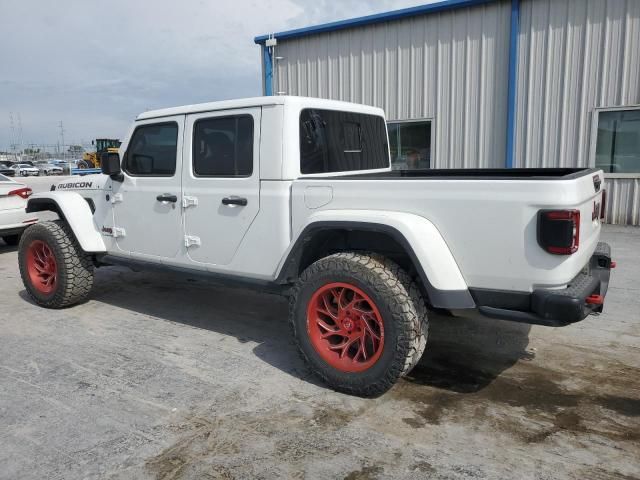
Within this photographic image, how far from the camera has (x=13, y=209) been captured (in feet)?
26.9

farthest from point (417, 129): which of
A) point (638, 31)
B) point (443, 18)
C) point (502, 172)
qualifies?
point (502, 172)

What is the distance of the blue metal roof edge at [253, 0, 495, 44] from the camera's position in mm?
10031

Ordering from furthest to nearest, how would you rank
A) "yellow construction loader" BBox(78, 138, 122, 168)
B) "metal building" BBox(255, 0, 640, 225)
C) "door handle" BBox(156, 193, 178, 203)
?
"yellow construction loader" BBox(78, 138, 122, 168) < "metal building" BBox(255, 0, 640, 225) < "door handle" BBox(156, 193, 178, 203)

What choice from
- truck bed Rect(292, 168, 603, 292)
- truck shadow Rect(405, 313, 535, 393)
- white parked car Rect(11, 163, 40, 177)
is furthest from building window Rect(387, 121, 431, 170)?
white parked car Rect(11, 163, 40, 177)

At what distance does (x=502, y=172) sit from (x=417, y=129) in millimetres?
7205

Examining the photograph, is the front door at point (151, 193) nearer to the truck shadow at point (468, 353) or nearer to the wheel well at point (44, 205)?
the wheel well at point (44, 205)

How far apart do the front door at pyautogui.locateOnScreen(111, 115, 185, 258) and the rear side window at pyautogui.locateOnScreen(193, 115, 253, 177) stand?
0.70 ft

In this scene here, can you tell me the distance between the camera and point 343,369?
3.39 metres

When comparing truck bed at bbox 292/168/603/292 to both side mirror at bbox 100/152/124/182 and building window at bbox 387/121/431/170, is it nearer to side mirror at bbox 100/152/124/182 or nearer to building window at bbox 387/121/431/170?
side mirror at bbox 100/152/124/182

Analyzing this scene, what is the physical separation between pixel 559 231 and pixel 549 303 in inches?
15.2

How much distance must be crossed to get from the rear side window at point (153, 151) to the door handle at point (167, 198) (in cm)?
17

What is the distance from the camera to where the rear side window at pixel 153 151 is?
4418 millimetres

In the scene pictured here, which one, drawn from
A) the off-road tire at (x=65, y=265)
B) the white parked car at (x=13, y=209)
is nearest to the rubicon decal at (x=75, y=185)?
the off-road tire at (x=65, y=265)

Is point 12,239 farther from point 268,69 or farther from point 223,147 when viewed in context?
point 223,147
